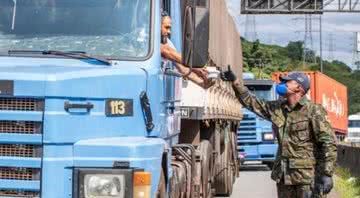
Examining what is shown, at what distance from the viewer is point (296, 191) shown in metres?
7.85

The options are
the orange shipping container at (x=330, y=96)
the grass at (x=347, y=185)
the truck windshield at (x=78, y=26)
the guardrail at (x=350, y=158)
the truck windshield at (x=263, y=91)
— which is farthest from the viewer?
the orange shipping container at (x=330, y=96)

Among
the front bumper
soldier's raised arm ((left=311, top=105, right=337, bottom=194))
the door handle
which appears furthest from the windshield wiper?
the front bumper

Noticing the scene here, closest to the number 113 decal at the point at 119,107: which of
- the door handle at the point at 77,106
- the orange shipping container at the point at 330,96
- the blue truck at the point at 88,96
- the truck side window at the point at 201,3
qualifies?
the blue truck at the point at 88,96

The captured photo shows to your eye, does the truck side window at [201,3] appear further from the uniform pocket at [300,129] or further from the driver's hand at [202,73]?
the uniform pocket at [300,129]

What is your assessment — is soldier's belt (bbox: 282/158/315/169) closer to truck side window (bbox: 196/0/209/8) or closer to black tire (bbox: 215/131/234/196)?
truck side window (bbox: 196/0/209/8)

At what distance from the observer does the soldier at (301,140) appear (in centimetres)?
760

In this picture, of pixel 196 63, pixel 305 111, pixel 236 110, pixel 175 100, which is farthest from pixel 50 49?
pixel 236 110

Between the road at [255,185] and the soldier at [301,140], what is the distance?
783cm

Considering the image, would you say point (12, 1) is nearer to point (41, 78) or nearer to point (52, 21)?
point (52, 21)

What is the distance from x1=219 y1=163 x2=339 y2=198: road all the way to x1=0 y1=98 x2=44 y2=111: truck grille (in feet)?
35.3

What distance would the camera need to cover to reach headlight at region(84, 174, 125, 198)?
540cm

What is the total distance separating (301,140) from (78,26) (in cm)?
269

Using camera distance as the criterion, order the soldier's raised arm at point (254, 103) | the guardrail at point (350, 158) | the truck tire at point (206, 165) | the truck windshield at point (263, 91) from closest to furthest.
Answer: the soldier's raised arm at point (254, 103) → the truck tire at point (206, 165) → the guardrail at point (350, 158) → the truck windshield at point (263, 91)

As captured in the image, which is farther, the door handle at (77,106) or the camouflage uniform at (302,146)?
the camouflage uniform at (302,146)
